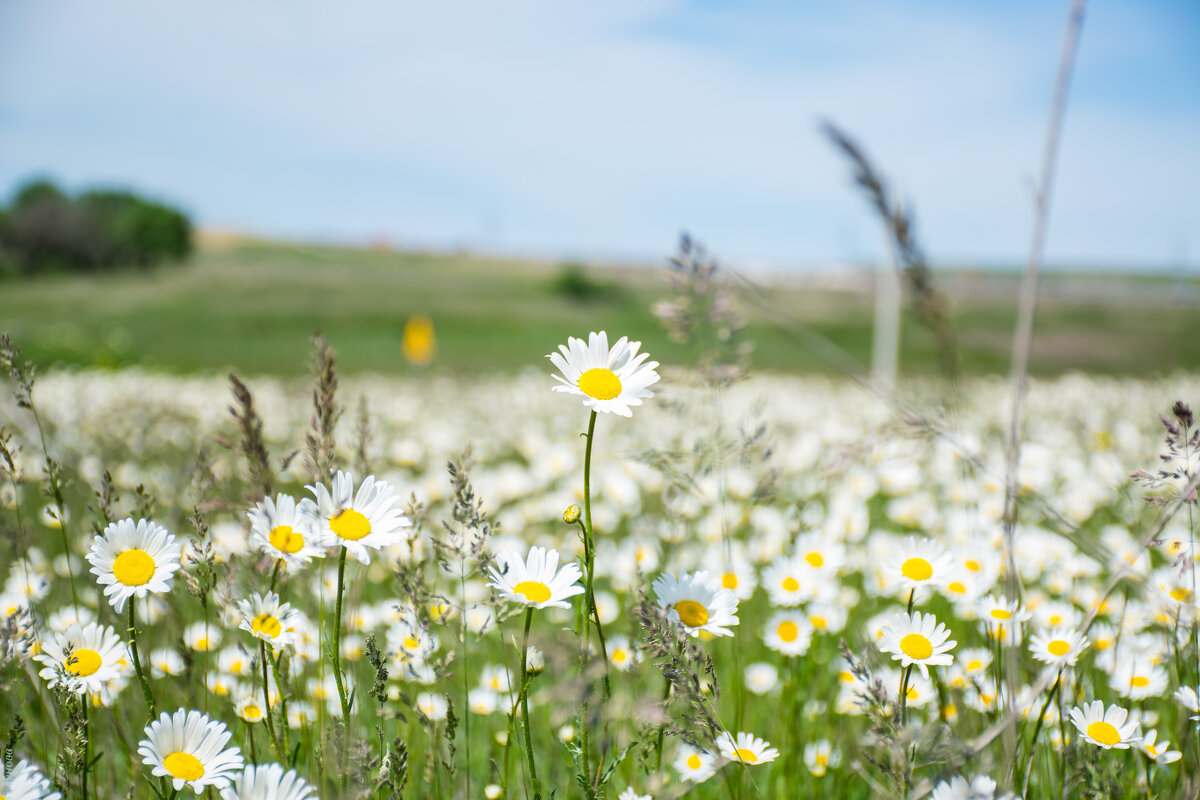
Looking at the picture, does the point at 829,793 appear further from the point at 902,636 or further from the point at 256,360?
the point at 256,360

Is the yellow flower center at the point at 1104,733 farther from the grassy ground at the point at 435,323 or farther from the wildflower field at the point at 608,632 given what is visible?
the grassy ground at the point at 435,323

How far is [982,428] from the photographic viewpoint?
19.2 feet

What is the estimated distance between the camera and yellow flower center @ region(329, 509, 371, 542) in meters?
1.18

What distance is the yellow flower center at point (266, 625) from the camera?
1.22 meters

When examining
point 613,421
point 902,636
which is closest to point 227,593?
point 902,636

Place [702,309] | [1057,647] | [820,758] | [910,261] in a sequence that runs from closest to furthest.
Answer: [910,261]
[1057,647]
[702,309]
[820,758]

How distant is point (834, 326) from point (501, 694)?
109ft

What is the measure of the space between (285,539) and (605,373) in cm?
57

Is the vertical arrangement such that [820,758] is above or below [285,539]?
below

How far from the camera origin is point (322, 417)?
1288mm

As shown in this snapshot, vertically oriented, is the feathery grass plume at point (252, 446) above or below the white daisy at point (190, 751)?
above

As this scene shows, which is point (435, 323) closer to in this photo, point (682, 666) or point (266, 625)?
point (266, 625)

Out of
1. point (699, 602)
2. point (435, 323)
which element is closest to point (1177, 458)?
point (699, 602)

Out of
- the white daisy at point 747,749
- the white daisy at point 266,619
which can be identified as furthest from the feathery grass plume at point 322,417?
the white daisy at point 747,749
